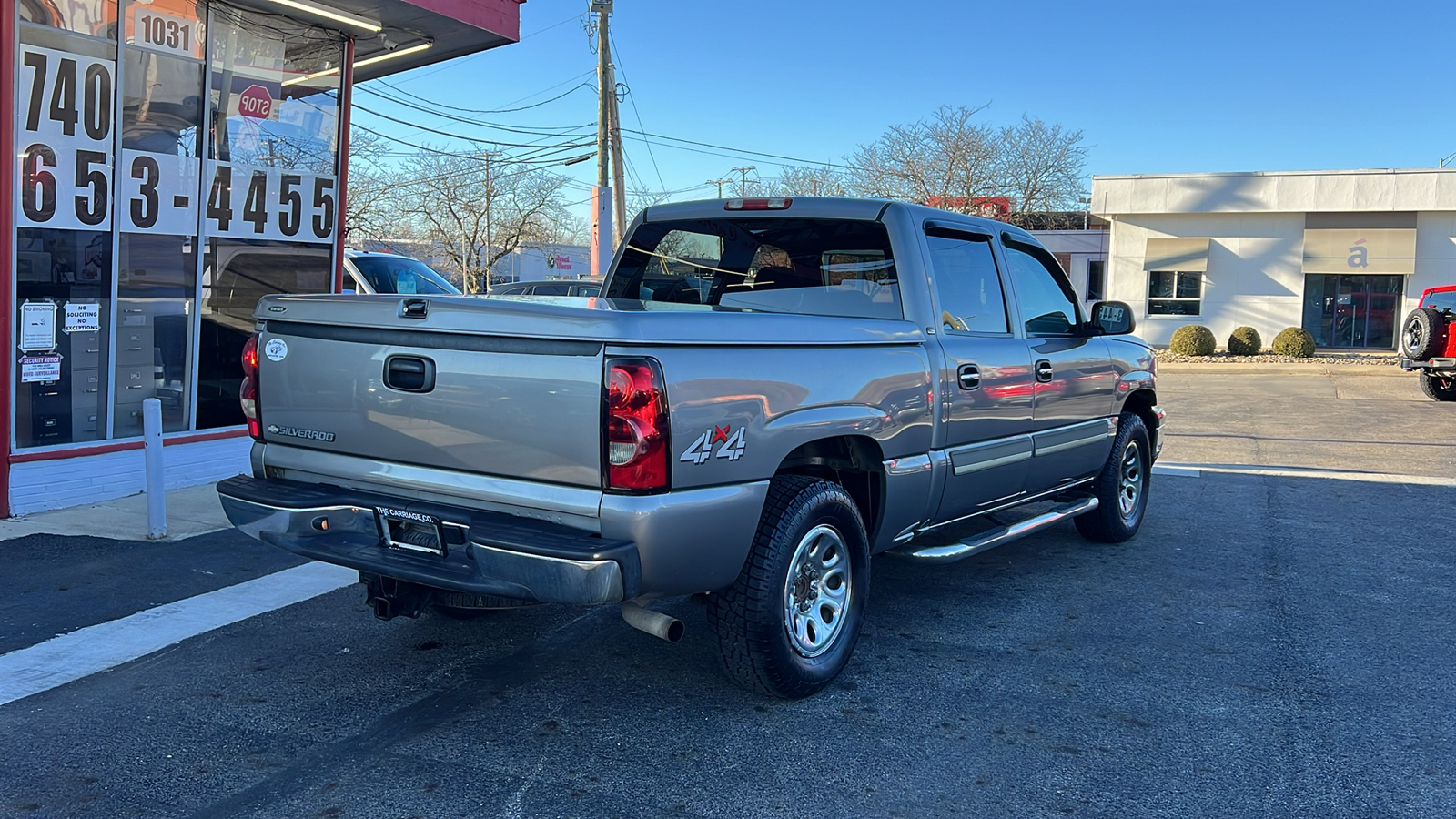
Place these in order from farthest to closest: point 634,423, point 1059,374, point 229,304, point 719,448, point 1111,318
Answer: point 229,304
point 1111,318
point 1059,374
point 719,448
point 634,423

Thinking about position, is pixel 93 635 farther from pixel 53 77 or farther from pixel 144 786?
pixel 53 77

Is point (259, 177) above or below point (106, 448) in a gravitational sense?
above

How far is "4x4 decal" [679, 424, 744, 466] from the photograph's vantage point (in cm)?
365

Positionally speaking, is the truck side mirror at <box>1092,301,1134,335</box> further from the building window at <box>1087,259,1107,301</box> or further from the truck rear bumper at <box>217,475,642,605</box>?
the building window at <box>1087,259,1107,301</box>

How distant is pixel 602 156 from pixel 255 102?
1834 cm

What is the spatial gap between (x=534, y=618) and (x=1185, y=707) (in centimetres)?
292

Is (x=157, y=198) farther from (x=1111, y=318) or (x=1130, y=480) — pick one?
(x=1130, y=480)

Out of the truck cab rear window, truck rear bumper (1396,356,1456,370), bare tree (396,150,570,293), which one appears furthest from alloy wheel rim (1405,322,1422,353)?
bare tree (396,150,570,293)

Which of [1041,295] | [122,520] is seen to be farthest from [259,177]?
[1041,295]

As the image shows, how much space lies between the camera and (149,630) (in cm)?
514

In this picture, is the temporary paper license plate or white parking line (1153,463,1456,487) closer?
the temporary paper license plate

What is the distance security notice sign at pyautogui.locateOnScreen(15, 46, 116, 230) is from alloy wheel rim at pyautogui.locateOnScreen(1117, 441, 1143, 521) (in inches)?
292

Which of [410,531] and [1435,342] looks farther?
[1435,342]

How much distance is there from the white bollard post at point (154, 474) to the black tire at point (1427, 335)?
1699 cm
